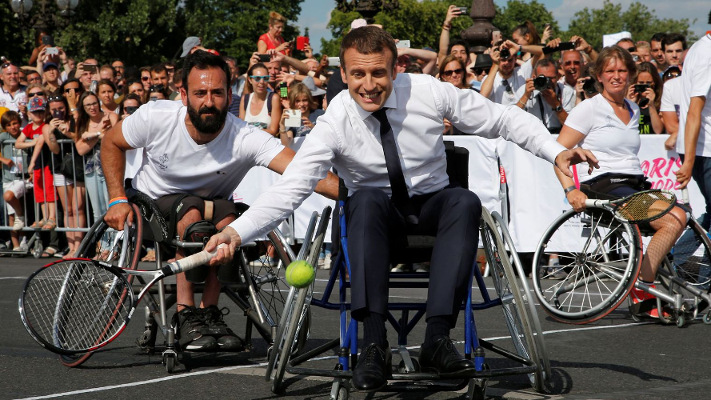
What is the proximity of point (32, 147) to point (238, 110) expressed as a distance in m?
2.97

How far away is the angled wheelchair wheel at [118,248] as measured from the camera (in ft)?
19.1

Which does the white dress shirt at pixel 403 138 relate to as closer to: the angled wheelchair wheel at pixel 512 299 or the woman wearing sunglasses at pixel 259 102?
the angled wheelchair wheel at pixel 512 299

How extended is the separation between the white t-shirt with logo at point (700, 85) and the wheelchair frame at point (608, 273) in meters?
0.71

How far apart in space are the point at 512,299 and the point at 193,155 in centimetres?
231

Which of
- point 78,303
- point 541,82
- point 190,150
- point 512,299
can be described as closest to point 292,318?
point 512,299

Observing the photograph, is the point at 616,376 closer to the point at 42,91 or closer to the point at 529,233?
the point at 529,233

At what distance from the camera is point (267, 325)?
6.06m

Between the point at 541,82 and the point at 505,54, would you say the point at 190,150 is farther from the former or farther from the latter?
the point at 505,54

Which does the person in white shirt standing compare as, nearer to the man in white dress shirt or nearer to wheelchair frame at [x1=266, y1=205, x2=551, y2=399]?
the man in white dress shirt

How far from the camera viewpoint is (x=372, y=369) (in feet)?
14.2

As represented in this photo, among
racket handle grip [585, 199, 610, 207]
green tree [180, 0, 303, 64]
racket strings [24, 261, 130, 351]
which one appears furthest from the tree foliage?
racket strings [24, 261, 130, 351]

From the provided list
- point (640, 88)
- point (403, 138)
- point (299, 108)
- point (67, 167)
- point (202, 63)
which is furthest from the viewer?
point (67, 167)

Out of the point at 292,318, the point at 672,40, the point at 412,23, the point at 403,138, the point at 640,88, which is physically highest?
the point at 412,23

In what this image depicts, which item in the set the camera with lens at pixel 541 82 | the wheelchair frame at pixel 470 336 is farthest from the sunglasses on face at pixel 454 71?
the wheelchair frame at pixel 470 336
